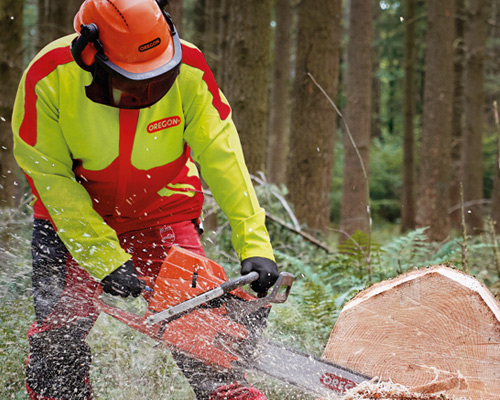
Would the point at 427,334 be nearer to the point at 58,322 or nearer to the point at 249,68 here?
the point at 58,322

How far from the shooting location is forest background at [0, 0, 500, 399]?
11.8ft

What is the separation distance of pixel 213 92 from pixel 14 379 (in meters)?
2.11

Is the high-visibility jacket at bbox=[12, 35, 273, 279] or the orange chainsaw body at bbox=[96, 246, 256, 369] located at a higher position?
the high-visibility jacket at bbox=[12, 35, 273, 279]

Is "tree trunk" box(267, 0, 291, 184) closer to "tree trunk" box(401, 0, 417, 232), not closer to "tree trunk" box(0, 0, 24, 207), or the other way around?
"tree trunk" box(401, 0, 417, 232)

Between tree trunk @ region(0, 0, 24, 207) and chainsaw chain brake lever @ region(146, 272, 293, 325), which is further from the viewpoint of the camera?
tree trunk @ region(0, 0, 24, 207)

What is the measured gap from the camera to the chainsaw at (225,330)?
2.28m

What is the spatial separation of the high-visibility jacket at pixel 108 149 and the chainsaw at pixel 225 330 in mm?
244

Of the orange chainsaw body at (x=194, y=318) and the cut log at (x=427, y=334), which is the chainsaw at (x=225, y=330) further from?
the cut log at (x=427, y=334)

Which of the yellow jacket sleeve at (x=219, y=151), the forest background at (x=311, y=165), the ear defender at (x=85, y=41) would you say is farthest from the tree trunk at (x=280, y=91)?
the ear defender at (x=85, y=41)

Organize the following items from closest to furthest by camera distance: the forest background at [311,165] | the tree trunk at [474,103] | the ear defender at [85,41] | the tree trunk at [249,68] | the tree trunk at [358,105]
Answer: the ear defender at [85,41] < the forest background at [311,165] < the tree trunk at [249,68] < the tree trunk at [358,105] < the tree trunk at [474,103]

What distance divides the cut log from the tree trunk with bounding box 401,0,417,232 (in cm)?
1175

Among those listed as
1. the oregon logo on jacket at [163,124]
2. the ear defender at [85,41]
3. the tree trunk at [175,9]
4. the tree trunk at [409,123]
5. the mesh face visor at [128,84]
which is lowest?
the tree trunk at [409,123]

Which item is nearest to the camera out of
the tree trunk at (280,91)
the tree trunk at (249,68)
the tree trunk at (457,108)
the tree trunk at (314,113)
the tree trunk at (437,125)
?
the tree trunk at (249,68)

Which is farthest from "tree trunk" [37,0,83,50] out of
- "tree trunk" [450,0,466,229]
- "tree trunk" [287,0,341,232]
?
"tree trunk" [450,0,466,229]
